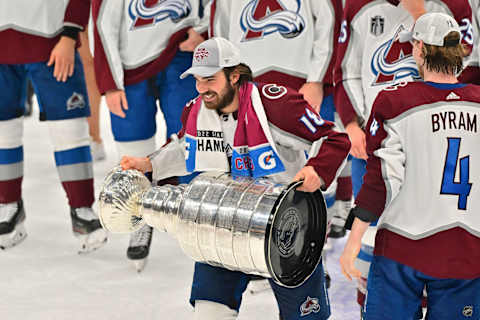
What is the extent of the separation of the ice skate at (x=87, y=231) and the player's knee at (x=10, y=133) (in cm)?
48

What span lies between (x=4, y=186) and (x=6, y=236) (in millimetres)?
265

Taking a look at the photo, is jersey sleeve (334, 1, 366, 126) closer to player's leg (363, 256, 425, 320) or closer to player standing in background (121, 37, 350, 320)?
player standing in background (121, 37, 350, 320)

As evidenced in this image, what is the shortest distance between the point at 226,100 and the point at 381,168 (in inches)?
21.4

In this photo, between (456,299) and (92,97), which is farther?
(92,97)

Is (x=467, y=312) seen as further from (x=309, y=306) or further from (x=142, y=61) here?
(x=142, y=61)

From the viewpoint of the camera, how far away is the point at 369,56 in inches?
99.3

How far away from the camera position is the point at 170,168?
222cm

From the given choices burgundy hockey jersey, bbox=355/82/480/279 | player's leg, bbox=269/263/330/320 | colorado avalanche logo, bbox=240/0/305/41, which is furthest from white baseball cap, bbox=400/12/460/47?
colorado avalanche logo, bbox=240/0/305/41

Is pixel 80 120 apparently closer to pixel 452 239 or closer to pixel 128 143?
pixel 128 143

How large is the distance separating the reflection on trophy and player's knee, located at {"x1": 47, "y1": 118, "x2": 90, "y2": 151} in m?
1.46

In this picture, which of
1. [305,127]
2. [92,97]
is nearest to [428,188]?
[305,127]

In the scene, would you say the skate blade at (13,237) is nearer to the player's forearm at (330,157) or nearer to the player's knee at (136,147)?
the player's knee at (136,147)

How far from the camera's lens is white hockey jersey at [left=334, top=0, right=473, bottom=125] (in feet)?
7.96

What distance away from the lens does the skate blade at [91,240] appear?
3434mm
